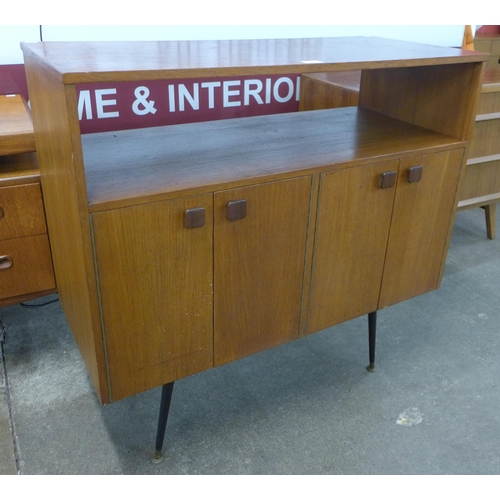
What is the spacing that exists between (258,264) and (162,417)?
0.45 meters

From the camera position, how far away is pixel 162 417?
124cm

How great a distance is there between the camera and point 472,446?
1366 mm

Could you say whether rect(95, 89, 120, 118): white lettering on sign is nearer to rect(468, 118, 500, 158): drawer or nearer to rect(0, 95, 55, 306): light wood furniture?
rect(0, 95, 55, 306): light wood furniture

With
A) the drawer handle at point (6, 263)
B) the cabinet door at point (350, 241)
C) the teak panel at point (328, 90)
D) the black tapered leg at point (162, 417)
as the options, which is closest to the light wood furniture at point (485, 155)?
the teak panel at point (328, 90)

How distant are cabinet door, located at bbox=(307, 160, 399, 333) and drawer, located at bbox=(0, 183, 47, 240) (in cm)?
77

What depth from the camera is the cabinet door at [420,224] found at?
1.23 meters

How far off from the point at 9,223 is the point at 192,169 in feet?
2.18

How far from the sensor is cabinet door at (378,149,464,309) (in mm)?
1231

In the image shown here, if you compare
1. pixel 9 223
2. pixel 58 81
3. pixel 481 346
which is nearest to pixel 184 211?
pixel 58 81

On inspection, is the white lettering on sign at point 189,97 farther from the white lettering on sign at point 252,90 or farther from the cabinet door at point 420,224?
the cabinet door at point 420,224

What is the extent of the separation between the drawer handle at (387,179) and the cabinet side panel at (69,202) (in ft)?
2.12

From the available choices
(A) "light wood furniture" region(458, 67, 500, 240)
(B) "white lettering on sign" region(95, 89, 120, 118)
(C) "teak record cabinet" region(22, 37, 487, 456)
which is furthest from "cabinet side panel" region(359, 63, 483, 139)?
(B) "white lettering on sign" region(95, 89, 120, 118)

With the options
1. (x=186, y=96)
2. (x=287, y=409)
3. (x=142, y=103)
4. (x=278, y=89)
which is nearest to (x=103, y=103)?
(x=142, y=103)

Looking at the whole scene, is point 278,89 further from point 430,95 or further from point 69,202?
point 69,202
